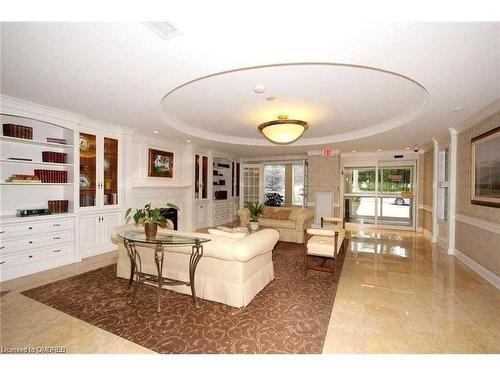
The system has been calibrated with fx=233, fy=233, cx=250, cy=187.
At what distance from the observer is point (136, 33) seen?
188 centimetres

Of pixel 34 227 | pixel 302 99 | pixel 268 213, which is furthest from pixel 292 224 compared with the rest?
pixel 34 227

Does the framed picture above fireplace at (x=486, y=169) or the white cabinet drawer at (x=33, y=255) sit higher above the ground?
the framed picture above fireplace at (x=486, y=169)

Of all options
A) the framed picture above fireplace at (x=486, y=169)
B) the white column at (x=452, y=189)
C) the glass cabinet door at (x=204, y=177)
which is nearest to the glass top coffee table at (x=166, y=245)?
the framed picture above fireplace at (x=486, y=169)

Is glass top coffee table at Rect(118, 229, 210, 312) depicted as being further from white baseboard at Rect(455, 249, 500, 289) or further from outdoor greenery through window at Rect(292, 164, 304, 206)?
outdoor greenery through window at Rect(292, 164, 304, 206)

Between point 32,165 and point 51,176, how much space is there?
1.18ft

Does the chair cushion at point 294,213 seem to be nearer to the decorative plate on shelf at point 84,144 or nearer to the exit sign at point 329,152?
the exit sign at point 329,152

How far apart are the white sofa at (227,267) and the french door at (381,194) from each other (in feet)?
20.8

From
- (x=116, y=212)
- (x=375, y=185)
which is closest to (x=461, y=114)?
(x=375, y=185)

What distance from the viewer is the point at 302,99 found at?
3.67m

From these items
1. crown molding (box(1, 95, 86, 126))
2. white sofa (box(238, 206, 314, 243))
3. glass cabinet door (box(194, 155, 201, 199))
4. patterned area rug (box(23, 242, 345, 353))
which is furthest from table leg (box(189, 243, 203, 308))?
glass cabinet door (box(194, 155, 201, 199))

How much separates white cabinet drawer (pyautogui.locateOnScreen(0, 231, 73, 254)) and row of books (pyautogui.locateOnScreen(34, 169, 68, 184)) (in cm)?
90

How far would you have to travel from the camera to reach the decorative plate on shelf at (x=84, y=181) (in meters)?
4.44

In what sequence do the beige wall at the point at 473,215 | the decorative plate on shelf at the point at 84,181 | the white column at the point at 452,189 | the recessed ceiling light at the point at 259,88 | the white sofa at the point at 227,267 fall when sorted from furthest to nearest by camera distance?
the white column at the point at 452,189 < the decorative plate on shelf at the point at 84,181 < the beige wall at the point at 473,215 < the recessed ceiling light at the point at 259,88 < the white sofa at the point at 227,267
